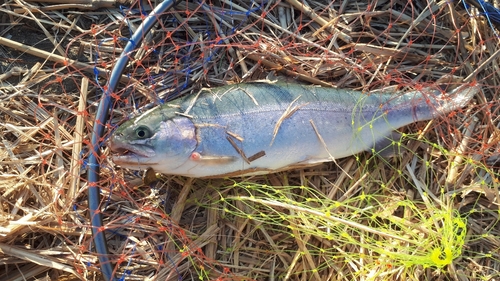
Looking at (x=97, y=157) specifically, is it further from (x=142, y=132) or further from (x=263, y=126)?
(x=263, y=126)

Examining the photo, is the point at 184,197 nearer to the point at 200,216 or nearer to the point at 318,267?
the point at 200,216

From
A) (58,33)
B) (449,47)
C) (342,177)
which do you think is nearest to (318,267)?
(342,177)

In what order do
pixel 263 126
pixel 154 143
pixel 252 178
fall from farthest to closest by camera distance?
pixel 252 178
pixel 263 126
pixel 154 143

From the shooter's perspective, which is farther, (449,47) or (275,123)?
(449,47)

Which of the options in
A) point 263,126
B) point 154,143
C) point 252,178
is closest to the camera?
point 154,143

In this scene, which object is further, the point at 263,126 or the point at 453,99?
the point at 453,99

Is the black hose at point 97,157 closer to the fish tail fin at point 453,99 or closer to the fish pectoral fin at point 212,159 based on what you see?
the fish pectoral fin at point 212,159

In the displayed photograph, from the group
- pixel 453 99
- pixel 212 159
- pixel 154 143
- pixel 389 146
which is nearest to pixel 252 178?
pixel 212 159

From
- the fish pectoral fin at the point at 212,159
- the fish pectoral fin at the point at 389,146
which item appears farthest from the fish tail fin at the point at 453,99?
the fish pectoral fin at the point at 212,159
